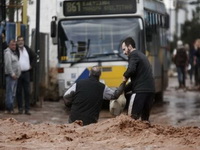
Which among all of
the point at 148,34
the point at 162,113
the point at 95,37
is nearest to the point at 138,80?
the point at 162,113

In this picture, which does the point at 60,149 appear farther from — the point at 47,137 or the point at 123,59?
the point at 123,59

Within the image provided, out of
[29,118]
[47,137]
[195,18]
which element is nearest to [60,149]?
[47,137]

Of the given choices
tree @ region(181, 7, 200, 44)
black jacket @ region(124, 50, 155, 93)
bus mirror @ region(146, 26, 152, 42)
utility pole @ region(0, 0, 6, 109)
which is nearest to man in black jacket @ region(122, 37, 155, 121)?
black jacket @ region(124, 50, 155, 93)

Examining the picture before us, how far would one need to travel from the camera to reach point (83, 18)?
2186cm

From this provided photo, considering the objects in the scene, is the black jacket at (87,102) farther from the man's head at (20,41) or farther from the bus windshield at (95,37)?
the bus windshield at (95,37)

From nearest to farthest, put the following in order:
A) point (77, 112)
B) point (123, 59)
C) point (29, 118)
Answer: point (77, 112) < point (29, 118) < point (123, 59)

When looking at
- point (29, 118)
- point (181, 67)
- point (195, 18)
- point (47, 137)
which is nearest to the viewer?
point (47, 137)

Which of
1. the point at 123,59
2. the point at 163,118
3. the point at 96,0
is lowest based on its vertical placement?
the point at 163,118

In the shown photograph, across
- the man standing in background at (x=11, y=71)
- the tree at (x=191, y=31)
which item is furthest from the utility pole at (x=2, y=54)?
the tree at (x=191, y=31)

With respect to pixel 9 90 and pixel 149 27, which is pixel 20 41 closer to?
pixel 9 90

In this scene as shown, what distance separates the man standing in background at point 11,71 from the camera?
19.7 metres

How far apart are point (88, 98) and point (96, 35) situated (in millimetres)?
9364

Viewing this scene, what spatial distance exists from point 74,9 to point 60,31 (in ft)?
2.28

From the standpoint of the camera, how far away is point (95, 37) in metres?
21.7
